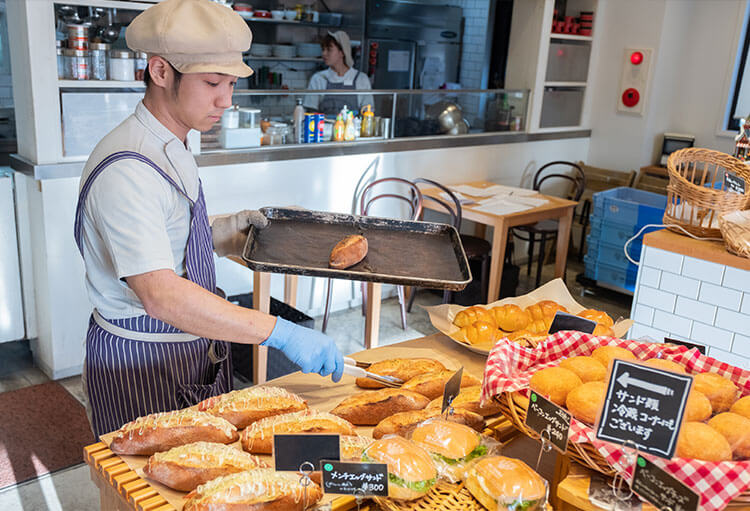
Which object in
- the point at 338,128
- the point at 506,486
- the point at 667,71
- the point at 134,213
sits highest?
the point at 667,71

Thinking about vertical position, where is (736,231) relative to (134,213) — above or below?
below

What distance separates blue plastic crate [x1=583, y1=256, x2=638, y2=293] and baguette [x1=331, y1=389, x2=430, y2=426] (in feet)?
12.6

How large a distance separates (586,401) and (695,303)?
1.65 m

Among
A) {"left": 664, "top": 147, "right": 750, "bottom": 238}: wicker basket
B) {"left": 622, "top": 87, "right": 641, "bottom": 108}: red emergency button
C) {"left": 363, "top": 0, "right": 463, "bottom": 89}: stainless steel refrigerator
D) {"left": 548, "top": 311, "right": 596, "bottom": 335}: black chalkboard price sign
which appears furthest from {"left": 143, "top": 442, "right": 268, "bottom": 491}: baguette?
{"left": 363, "top": 0, "right": 463, "bottom": 89}: stainless steel refrigerator

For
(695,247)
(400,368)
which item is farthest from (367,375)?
(695,247)

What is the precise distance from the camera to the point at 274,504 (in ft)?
3.72

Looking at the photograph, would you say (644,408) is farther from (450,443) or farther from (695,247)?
(695,247)

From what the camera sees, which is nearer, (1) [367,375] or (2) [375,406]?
(2) [375,406]

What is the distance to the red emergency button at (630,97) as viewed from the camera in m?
5.71

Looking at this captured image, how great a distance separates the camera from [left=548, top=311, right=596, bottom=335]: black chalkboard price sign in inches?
65.7

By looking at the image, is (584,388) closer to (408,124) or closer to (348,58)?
(408,124)

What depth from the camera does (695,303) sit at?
2637 millimetres

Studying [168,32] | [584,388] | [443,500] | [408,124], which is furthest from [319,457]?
[408,124]

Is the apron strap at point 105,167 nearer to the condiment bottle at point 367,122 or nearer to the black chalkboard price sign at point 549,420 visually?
the black chalkboard price sign at point 549,420
